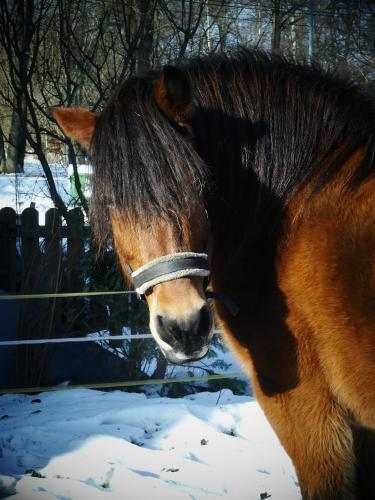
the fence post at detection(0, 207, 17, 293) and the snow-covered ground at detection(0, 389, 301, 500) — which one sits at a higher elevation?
the fence post at detection(0, 207, 17, 293)

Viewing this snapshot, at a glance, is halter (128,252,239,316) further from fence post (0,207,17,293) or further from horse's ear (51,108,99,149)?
fence post (0,207,17,293)

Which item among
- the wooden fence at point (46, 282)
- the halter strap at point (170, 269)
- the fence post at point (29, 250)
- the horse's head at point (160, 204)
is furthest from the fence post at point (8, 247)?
the halter strap at point (170, 269)

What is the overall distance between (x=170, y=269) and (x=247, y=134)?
68 cm

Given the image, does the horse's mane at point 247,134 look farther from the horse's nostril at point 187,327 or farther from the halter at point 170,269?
the horse's nostril at point 187,327

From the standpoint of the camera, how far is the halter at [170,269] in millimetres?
1586

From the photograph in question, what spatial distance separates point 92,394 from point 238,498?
7.11 ft

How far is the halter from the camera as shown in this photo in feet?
5.20

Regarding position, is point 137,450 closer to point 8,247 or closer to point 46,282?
point 46,282

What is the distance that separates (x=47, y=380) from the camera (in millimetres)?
4984

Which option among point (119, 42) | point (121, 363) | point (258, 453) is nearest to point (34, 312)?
point (121, 363)

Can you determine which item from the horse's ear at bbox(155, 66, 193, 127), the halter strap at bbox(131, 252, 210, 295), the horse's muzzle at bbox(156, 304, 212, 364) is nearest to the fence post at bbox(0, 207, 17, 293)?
the horse's ear at bbox(155, 66, 193, 127)

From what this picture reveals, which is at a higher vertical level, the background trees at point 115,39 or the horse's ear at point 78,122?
the background trees at point 115,39

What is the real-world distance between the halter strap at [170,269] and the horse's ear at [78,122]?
69cm

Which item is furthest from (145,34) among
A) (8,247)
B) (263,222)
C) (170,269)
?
(170,269)
